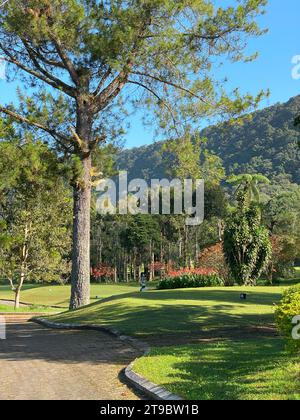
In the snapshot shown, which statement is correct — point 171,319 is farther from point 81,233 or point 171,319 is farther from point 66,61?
point 66,61

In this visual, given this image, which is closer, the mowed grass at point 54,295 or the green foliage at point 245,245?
the green foliage at point 245,245

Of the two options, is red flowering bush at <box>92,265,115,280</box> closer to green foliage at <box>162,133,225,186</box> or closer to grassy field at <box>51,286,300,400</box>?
grassy field at <box>51,286,300,400</box>

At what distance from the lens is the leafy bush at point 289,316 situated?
6.74m

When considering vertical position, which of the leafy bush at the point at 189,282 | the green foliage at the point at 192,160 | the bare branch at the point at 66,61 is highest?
the bare branch at the point at 66,61

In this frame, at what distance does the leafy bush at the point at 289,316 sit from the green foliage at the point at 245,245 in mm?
19374

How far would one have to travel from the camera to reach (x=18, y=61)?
19.4 metres

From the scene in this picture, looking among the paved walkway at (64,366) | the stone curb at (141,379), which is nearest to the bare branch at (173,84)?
the stone curb at (141,379)

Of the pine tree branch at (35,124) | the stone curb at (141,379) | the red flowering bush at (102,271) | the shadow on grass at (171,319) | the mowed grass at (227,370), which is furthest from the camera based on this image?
the red flowering bush at (102,271)

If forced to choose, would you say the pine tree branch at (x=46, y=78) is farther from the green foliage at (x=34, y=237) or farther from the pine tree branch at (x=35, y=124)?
the green foliage at (x=34, y=237)

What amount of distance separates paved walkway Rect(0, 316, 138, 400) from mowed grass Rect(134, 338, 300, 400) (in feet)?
2.02

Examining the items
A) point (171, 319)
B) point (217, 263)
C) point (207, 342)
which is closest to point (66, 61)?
point (171, 319)

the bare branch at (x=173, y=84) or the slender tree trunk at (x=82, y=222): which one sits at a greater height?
the bare branch at (x=173, y=84)

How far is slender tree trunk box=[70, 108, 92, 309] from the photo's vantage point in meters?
19.0
